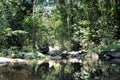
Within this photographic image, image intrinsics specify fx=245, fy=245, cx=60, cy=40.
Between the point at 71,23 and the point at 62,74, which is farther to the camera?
the point at 71,23

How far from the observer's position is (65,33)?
117 feet

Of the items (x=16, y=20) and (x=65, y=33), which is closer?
(x=16, y=20)

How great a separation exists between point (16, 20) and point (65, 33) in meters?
9.32

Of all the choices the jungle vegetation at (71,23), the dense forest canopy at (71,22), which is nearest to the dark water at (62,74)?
the jungle vegetation at (71,23)

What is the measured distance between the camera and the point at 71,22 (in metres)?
34.5

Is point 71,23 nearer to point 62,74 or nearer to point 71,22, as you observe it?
point 71,22

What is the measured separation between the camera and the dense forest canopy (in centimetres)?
2681

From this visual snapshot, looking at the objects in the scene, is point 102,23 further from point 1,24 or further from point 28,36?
point 1,24

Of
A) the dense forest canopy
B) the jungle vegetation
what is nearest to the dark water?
the jungle vegetation

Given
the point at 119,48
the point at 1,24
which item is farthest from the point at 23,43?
the point at 119,48

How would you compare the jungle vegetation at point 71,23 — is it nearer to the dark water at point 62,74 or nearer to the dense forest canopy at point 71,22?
the dense forest canopy at point 71,22

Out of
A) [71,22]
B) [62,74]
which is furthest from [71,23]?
[62,74]

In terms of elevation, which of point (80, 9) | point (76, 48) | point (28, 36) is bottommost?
point (76, 48)

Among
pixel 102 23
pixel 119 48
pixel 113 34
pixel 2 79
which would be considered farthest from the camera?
pixel 102 23
